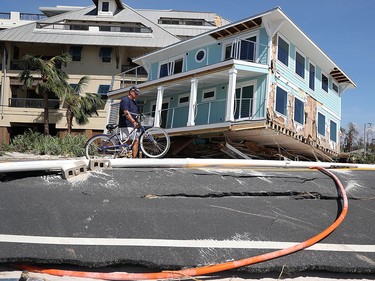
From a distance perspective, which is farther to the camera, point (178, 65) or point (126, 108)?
point (178, 65)

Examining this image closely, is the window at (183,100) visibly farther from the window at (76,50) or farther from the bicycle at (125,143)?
the window at (76,50)

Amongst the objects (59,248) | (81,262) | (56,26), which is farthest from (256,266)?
(56,26)

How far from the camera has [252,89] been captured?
17094 mm

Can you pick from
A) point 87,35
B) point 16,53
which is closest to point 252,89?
point 87,35

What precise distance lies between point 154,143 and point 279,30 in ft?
36.7

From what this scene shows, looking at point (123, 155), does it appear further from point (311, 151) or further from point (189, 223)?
point (311, 151)

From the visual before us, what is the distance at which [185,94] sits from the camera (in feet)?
67.2

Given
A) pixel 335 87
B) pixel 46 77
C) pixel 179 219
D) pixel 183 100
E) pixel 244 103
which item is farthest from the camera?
pixel 46 77

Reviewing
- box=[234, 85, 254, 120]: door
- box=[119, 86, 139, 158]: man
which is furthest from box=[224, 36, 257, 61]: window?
box=[119, 86, 139, 158]: man

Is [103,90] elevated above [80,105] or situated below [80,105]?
above

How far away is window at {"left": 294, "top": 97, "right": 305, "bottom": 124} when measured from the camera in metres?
18.4

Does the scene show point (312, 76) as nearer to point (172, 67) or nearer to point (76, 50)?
point (172, 67)

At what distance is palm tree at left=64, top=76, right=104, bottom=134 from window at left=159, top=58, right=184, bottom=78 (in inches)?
352

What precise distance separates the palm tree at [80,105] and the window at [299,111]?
54.1ft
